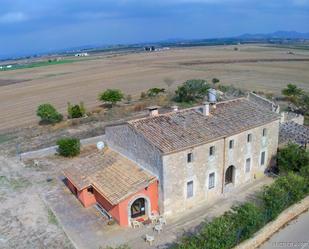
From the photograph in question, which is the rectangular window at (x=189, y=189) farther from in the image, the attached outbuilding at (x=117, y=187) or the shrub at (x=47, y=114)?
the shrub at (x=47, y=114)

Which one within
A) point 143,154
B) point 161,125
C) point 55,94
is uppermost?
point 161,125

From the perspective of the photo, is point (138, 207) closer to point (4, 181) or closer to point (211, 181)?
point (211, 181)

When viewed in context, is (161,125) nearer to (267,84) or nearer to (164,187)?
(164,187)

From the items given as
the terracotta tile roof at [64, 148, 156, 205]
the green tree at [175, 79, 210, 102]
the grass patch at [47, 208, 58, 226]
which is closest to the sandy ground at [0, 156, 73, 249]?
the grass patch at [47, 208, 58, 226]

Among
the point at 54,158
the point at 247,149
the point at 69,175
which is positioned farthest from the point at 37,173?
the point at 247,149

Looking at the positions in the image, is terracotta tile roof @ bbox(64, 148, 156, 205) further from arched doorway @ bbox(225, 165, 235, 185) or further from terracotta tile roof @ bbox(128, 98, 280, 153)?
arched doorway @ bbox(225, 165, 235, 185)

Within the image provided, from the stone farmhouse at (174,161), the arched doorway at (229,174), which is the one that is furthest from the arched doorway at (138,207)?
the arched doorway at (229,174)

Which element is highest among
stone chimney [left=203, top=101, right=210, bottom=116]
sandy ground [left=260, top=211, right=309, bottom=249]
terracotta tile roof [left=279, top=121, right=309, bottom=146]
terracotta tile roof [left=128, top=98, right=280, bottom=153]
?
stone chimney [left=203, top=101, right=210, bottom=116]
